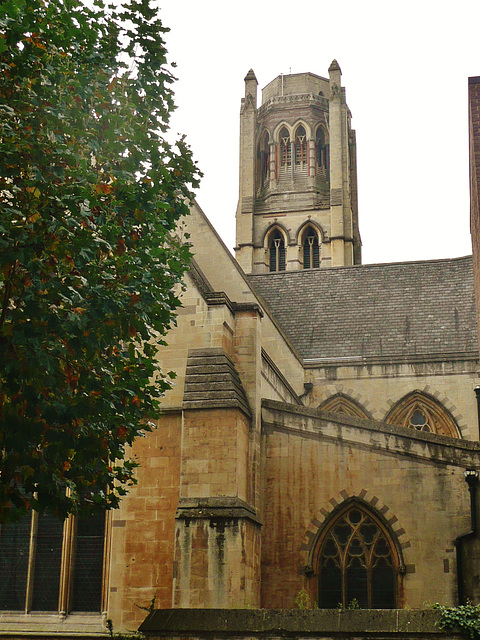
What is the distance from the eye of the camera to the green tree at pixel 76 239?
8.60 m

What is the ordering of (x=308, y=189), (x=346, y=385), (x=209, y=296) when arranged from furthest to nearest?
1. (x=308, y=189)
2. (x=346, y=385)
3. (x=209, y=296)

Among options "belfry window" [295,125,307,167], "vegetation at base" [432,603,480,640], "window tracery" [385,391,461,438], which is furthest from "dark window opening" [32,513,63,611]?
"belfry window" [295,125,307,167]

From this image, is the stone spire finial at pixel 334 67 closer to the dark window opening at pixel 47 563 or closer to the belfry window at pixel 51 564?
the belfry window at pixel 51 564

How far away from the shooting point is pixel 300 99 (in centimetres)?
5266

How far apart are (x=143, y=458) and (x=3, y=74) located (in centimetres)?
829

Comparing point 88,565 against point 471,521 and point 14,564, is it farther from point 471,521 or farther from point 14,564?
point 471,521

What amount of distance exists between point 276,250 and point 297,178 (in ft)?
17.1

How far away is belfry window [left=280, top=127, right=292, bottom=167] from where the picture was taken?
5119 cm

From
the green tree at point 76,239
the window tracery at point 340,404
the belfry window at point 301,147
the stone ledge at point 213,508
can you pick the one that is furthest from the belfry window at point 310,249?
the green tree at point 76,239

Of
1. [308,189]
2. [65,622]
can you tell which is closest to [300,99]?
[308,189]

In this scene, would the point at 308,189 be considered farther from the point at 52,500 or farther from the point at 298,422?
the point at 52,500

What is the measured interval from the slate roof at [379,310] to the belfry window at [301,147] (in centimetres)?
2304

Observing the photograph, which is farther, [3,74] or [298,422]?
[298,422]

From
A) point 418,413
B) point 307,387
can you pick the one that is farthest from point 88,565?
point 418,413
